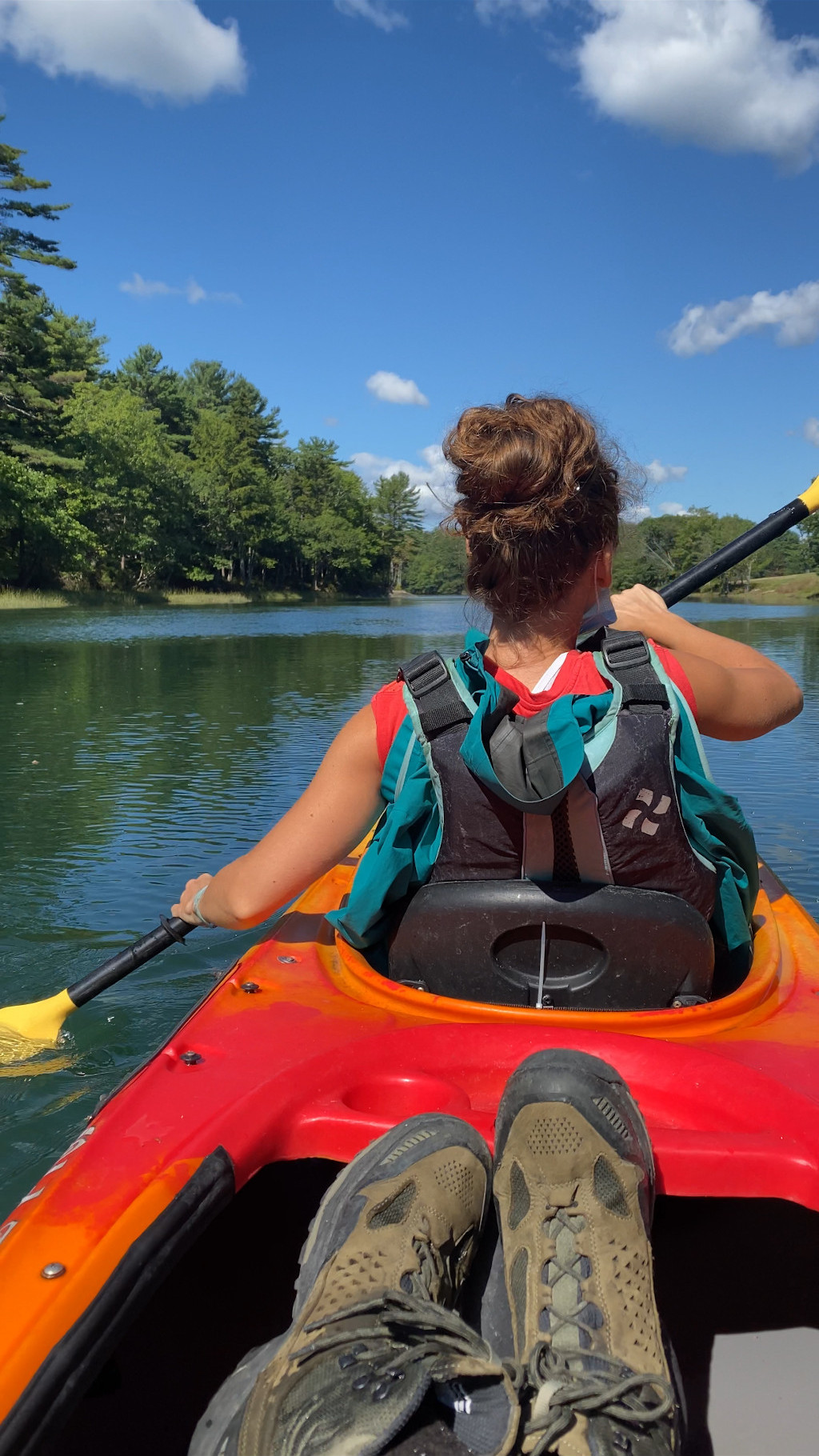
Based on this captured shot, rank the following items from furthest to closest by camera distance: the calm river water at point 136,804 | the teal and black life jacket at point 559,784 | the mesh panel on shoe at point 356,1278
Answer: the calm river water at point 136,804 → the teal and black life jacket at point 559,784 → the mesh panel on shoe at point 356,1278

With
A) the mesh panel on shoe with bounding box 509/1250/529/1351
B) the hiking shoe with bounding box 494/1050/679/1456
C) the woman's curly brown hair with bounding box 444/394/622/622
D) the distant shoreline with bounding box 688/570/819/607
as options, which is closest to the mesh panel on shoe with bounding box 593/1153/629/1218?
the hiking shoe with bounding box 494/1050/679/1456

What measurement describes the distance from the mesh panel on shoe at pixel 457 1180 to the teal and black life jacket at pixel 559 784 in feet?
1.81

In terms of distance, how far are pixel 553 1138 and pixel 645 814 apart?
1.93 feet

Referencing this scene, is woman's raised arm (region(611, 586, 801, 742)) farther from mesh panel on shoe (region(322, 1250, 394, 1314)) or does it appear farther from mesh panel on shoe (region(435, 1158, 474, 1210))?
mesh panel on shoe (region(322, 1250, 394, 1314))

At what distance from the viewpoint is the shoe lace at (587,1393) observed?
1.15 m

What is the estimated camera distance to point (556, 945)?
1905 millimetres

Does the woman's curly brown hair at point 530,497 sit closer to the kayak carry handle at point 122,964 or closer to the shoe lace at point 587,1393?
the shoe lace at point 587,1393

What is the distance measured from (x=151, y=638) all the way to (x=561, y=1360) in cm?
2061

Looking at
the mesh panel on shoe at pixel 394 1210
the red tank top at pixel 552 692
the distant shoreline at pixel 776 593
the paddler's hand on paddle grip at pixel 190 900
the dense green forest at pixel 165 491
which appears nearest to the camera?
the mesh panel on shoe at pixel 394 1210

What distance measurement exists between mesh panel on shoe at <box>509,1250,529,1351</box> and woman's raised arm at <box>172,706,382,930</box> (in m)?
0.75

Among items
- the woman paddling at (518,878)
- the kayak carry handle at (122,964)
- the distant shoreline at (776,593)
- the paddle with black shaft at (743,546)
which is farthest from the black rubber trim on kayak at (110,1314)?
the distant shoreline at (776,593)

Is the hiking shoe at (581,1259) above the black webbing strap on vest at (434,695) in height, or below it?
below

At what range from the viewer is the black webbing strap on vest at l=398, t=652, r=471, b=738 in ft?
5.68

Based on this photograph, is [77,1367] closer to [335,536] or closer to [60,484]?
[60,484]
